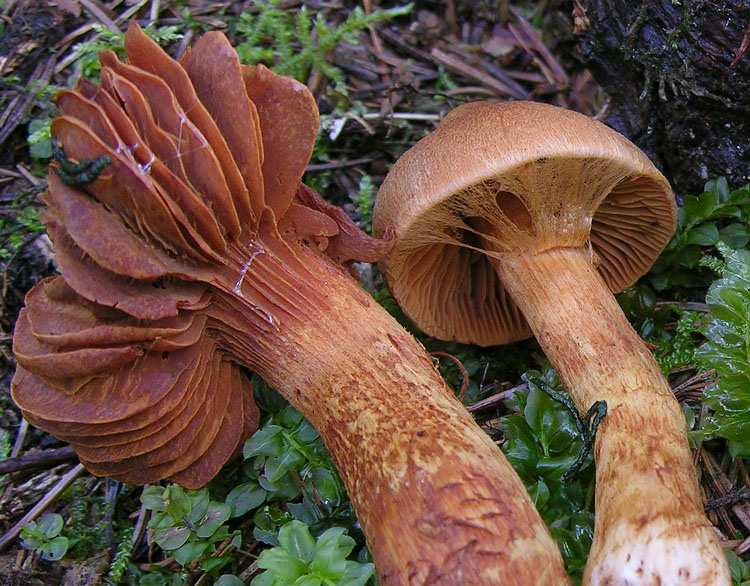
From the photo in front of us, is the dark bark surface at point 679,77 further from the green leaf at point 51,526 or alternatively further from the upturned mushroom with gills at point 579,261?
the green leaf at point 51,526

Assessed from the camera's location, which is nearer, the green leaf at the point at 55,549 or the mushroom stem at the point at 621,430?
the mushroom stem at the point at 621,430

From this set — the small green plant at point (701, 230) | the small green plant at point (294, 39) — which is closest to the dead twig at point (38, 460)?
the small green plant at point (294, 39)

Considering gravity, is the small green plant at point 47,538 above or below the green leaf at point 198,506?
below

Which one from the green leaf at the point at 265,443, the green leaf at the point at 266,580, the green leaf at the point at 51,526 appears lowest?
the green leaf at the point at 51,526

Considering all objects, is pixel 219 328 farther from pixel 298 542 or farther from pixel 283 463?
pixel 298 542

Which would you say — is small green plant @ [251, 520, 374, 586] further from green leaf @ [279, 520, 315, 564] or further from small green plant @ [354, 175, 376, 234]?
small green plant @ [354, 175, 376, 234]

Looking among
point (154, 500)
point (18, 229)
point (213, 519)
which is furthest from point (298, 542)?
point (18, 229)
